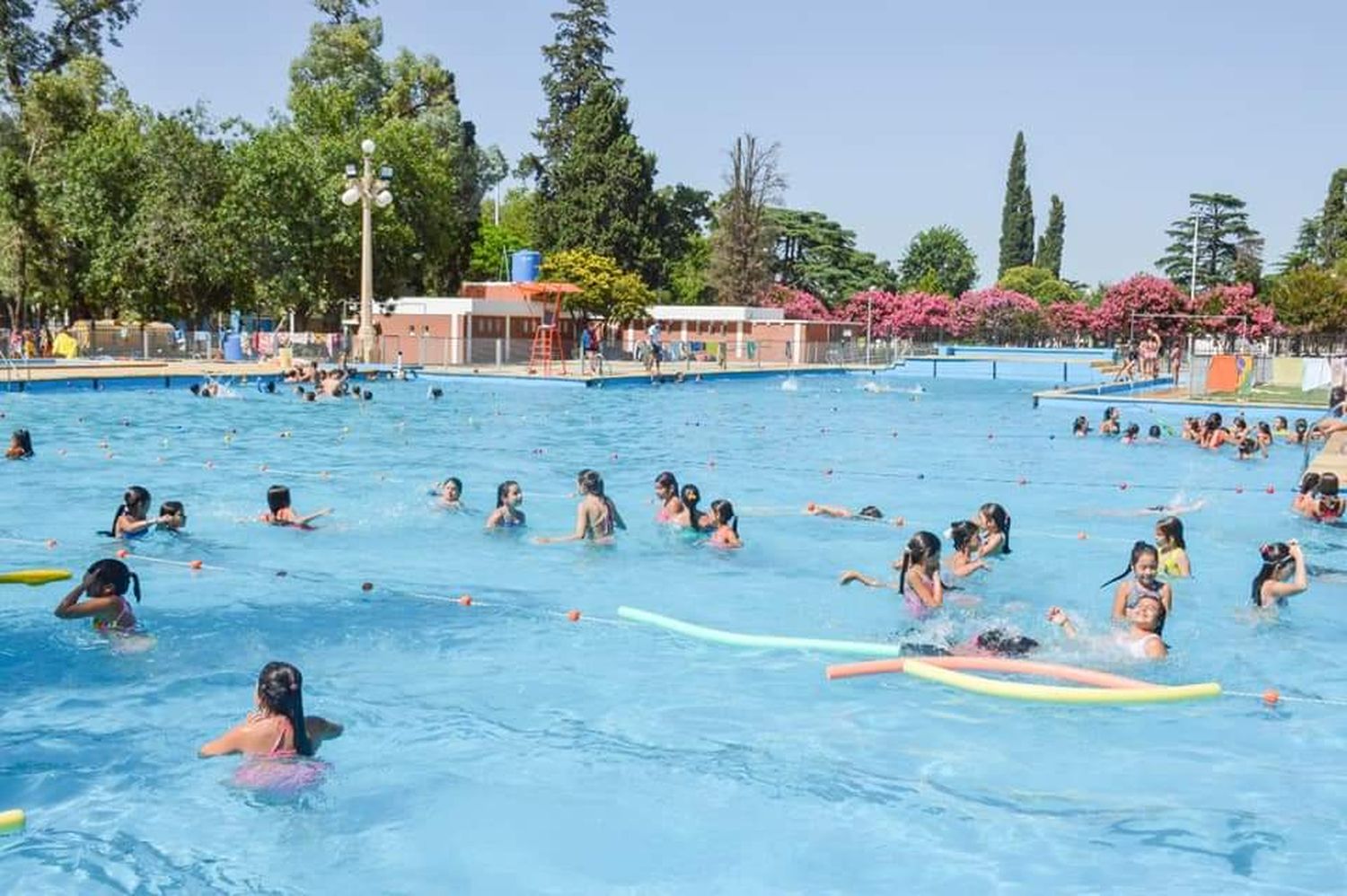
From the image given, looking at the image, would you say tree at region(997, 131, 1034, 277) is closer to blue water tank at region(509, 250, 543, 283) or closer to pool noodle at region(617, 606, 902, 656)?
blue water tank at region(509, 250, 543, 283)

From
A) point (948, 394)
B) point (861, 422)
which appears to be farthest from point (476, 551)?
point (948, 394)

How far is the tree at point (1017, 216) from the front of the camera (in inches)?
3792

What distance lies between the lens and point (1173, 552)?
11578mm

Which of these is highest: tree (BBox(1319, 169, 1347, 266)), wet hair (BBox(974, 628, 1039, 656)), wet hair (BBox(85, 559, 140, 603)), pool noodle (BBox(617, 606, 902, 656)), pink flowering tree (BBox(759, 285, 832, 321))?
tree (BBox(1319, 169, 1347, 266))

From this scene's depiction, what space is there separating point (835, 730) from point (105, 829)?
4.20 metres

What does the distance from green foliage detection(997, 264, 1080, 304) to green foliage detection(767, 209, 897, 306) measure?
12.6 meters

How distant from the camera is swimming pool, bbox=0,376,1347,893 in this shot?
6.40m

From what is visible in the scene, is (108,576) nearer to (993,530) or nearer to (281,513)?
(281,513)

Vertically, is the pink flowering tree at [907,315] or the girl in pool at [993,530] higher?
the pink flowering tree at [907,315]

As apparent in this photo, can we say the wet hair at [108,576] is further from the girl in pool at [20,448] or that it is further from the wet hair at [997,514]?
the girl in pool at [20,448]

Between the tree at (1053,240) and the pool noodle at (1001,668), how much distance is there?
9223 centimetres

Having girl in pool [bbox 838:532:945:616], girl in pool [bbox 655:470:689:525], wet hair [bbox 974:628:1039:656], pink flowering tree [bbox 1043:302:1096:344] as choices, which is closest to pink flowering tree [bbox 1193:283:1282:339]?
pink flowering tree [bbox 1043:302:1096:344]

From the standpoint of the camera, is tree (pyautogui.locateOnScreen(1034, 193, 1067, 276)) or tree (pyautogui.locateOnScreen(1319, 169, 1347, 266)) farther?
tree (pyautogui.locateOnScreen(1034, 193, 1067, 276))

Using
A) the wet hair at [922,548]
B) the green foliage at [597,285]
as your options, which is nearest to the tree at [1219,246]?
the green foliage at [597,285]
